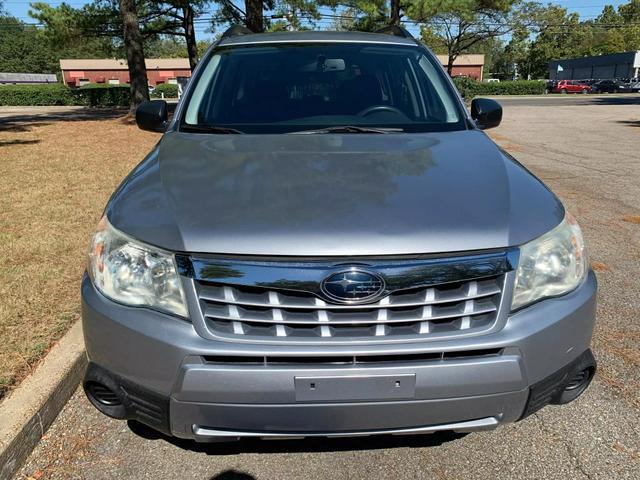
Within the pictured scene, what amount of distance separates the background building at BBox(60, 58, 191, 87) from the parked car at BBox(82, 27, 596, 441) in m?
80.2

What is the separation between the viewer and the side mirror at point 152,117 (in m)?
3.38

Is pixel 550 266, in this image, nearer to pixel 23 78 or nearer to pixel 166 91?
pixel 166 91

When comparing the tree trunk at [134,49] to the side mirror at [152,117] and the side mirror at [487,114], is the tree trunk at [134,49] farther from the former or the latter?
the side mirror at [487,114]

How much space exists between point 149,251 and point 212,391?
526 mm

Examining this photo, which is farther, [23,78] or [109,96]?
[23,78]

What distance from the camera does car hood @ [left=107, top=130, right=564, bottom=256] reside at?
1768mm

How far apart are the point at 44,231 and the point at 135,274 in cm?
363

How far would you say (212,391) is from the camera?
1.73 metres

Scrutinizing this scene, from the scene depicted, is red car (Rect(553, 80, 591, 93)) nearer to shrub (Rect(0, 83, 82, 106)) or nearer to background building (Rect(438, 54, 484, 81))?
background building (Rect(438, 54, 484, 81))

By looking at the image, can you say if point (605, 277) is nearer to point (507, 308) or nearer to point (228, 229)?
point (507, 308)

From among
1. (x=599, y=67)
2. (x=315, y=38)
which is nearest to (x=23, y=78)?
(x=599, y=67)

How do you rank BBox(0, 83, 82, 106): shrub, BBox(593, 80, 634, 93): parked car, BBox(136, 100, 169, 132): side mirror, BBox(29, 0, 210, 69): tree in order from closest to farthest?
BBox(136, 100, 169, 132): side mirror → BBox(29, 0, 210, 69): tree → BBox(0, 83, 82, 106): shrub → BBox(593, 80, 634, 93): parked car

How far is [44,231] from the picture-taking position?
16.3 ft

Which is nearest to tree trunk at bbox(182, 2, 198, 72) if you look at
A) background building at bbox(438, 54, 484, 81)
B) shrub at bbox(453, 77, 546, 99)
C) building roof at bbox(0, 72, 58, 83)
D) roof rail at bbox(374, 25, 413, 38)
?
roof rail at bbox(374, 25, 413, 38)
